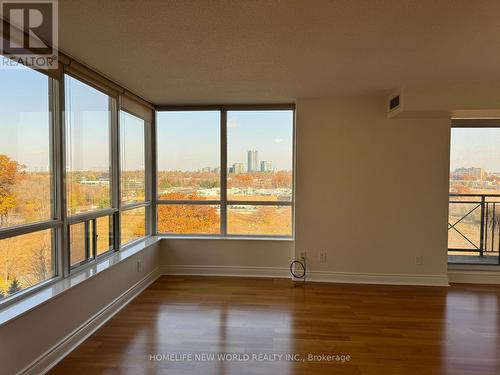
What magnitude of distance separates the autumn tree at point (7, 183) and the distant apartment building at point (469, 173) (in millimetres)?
4825

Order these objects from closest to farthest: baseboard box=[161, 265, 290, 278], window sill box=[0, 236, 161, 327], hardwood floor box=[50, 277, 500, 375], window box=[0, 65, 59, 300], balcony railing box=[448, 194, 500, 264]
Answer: window sill box=[0, 236, 161, 327] < window box=[0, 65, 59, 300] < hardwood floor box=[50, 277, 500, 375] < balcony railing box=[448, 194, 500, 264] < baseboard box=[161, 265, 290, 278]

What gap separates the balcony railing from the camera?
417cm

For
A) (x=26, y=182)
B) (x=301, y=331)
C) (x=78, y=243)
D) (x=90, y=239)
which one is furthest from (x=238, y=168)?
(x=26, y=182)

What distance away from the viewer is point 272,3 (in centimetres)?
177

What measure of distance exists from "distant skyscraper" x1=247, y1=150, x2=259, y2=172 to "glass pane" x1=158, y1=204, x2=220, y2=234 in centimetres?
75

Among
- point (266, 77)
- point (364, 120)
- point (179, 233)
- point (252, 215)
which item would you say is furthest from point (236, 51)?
point (179, 233)

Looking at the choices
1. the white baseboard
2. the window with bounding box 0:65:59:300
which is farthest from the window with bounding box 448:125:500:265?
the window with bounding box 0:65:59:300

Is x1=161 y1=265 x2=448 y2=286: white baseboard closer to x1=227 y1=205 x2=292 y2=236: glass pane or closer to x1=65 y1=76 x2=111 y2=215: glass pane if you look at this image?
x1=227 y1=205 x2=292 y2=236: glass pane

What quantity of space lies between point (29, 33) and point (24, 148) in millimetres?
812

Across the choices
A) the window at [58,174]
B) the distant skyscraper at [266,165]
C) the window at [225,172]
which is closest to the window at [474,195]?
the window at [225,172]

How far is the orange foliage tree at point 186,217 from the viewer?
4.53 m

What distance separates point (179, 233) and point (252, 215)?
3.69 feet

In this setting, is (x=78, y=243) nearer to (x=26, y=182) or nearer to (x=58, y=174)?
(x=58, y=174)

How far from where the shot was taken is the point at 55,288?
2.39 metres
